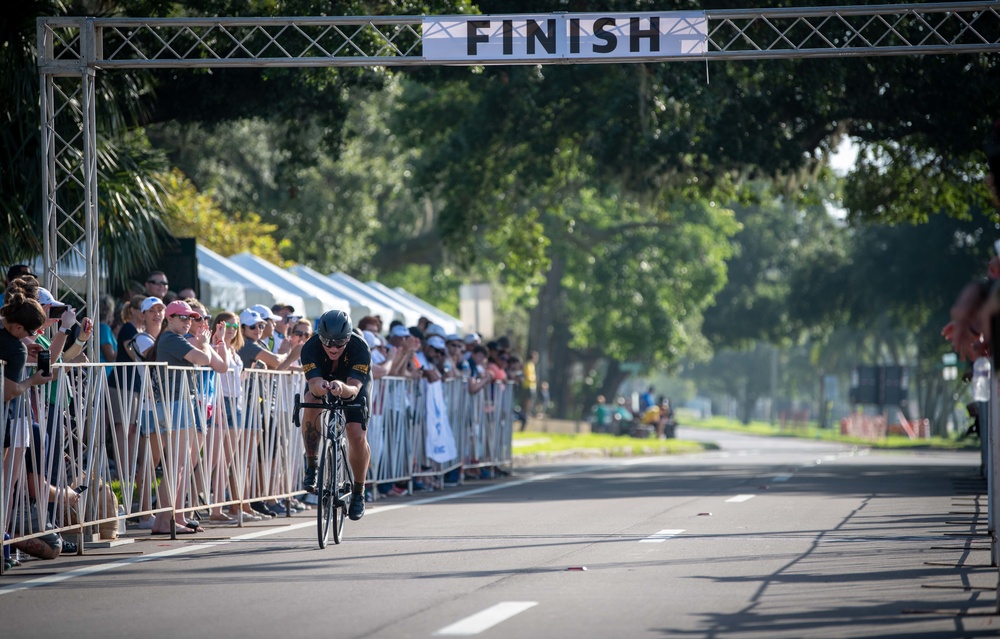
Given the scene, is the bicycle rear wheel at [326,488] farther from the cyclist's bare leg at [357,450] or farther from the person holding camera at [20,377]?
the person holding camera at [20,377]

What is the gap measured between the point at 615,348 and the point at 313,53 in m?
33.3

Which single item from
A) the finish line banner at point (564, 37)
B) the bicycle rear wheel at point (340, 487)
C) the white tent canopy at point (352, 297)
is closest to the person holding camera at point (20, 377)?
the bicycle rear wheel at point (340, 487)

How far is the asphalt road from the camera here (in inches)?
297

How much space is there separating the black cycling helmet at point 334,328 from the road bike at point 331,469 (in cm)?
52

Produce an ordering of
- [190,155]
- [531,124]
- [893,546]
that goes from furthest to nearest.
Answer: [190,155] < [531,124] < [893,546]

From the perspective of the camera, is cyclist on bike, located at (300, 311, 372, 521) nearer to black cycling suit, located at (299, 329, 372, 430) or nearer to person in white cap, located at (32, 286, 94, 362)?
black cycling suit, located at (299, 329, 372, 430)

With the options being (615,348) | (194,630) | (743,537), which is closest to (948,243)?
(615,348)

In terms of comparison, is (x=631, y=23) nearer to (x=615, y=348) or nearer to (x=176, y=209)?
(x=176, y=209)

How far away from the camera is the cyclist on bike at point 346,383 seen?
38.0 feet

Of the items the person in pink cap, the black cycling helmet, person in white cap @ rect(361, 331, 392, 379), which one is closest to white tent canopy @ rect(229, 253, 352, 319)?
person in white cap @ rect(361, 331, 392, 379)

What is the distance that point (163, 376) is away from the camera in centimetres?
1231

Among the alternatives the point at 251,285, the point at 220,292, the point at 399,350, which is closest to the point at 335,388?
the point at 399,350

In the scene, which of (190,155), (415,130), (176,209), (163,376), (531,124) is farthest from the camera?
(190,155)

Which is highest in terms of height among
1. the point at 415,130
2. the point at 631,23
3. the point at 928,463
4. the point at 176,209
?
the point at 415,130
